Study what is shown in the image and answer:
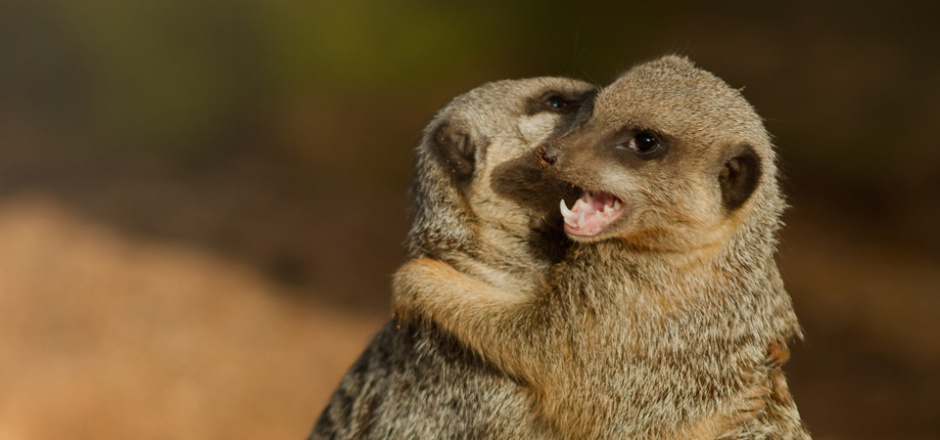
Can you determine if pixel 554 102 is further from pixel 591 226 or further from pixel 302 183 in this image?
pixel 302 183

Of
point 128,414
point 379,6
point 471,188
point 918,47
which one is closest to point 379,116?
point 379,6

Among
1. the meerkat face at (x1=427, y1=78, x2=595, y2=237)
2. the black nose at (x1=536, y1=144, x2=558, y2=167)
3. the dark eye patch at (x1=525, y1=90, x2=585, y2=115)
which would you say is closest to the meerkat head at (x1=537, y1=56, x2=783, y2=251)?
the black nose at (x1=536, y1=144, x2=558, y2=167)

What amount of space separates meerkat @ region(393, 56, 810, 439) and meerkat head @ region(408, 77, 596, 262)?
0.14 metres

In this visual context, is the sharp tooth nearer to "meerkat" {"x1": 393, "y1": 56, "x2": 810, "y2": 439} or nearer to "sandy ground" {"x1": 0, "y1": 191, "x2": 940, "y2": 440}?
"meerkat" {"x1": 393, "y1": 56, "x2": 810, "y2": 439}

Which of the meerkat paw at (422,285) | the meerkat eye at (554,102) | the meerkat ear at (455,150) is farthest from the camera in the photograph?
the meerkat eye at (554,102)

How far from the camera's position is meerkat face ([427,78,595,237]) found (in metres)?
2.70

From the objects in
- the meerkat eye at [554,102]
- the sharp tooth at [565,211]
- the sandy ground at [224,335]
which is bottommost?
the sandy ground at [224,335]

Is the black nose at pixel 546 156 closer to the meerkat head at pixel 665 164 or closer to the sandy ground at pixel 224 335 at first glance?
the meerkat head at pixel 665 164

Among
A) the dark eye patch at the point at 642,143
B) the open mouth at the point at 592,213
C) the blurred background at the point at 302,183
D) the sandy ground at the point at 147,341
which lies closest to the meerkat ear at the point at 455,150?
the open mouth at the point at 592,213

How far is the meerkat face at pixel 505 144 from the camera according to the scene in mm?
2703

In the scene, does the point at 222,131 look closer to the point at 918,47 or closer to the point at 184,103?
the point at 184,103

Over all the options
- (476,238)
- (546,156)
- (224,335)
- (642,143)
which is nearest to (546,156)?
(546,156)

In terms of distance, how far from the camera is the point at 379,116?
7.41 meters

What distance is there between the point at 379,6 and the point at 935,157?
373 cm
